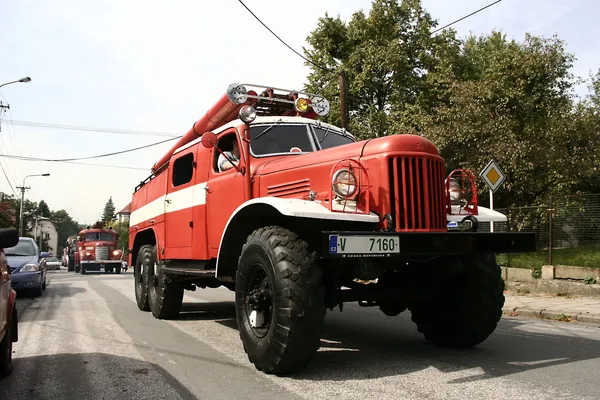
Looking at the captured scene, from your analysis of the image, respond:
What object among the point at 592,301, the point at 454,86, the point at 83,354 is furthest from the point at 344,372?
the point at 454,86

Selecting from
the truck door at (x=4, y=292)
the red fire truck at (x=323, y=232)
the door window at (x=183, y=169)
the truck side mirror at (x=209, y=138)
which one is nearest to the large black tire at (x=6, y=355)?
the truck door at (x=4, y=292)

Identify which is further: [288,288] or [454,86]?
[454,86]

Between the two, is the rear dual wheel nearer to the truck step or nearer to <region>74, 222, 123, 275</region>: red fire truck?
the truck step

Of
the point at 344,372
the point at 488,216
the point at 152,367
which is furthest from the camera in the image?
the point at 488,216

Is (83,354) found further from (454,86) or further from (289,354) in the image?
(454,86)

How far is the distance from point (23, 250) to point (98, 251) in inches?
697

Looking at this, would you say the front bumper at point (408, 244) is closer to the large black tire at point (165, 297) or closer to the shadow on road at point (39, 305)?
the large black tire at point (165, 297)

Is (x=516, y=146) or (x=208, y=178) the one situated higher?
(x=516, y=146)

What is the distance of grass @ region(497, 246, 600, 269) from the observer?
10835mm

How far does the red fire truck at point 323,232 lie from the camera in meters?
4.21

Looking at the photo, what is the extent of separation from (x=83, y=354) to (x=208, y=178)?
252cm

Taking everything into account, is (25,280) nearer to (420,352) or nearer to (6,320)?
(6,320)

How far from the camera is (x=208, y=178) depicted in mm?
6617

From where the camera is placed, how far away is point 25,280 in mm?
11617
